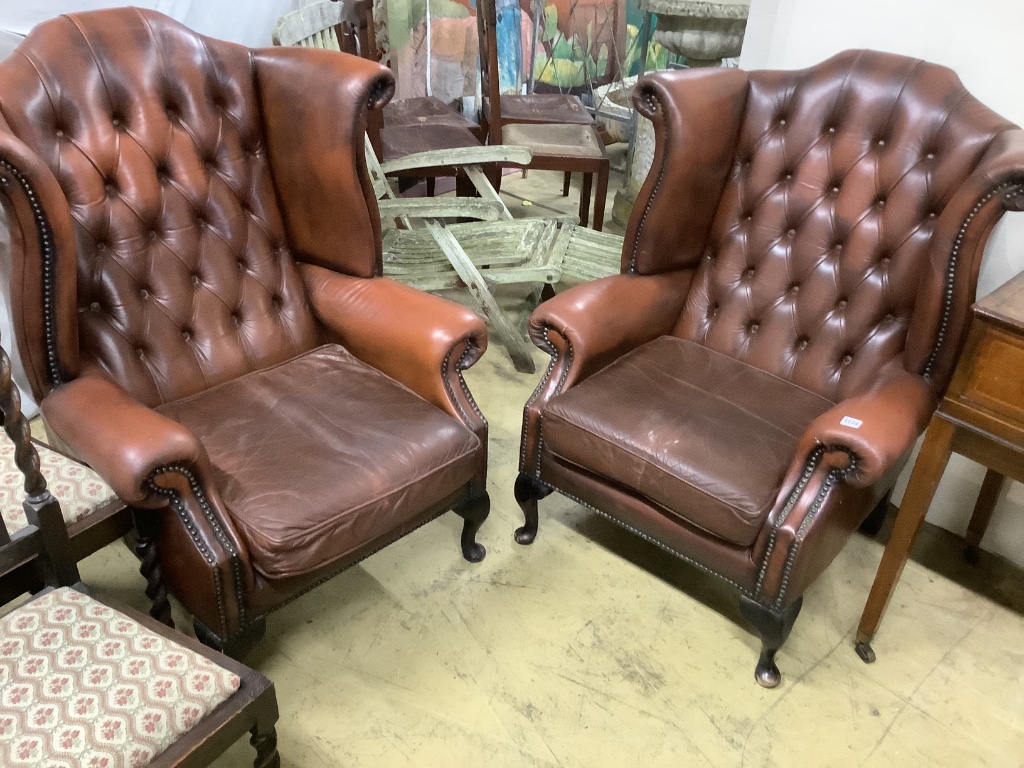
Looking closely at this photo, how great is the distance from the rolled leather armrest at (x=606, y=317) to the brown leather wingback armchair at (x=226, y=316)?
0.71ft

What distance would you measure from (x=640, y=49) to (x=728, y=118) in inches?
130

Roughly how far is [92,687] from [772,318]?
165cm

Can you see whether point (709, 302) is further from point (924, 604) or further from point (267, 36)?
point (267, 36)

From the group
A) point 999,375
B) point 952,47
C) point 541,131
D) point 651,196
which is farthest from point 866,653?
point 541,131

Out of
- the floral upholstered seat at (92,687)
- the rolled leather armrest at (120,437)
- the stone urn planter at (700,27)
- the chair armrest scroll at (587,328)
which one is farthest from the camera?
the stone urn planter at (700,27)

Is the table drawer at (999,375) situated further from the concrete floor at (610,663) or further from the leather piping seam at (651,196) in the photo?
the leather piping seam at (651,196)

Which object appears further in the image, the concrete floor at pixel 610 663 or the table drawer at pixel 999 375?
the concrete floor at pixel 610 663

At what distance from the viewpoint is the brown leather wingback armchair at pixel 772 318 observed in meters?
1.54

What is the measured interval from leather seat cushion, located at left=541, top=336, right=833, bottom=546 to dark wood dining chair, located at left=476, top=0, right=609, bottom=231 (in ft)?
5.19

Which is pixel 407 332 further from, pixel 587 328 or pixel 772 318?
pixel 772 318

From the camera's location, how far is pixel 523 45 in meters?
4.67

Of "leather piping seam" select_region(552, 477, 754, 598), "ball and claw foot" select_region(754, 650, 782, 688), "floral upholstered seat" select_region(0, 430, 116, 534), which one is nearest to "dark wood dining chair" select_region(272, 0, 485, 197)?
"floral upholstered seat" select_region(0, 430, 116, 534)

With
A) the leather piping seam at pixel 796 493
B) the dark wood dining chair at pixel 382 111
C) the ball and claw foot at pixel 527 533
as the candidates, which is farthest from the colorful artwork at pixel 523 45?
the leather piping seam at pixel 796 493

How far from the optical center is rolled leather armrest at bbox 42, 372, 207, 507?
4.24 feet
